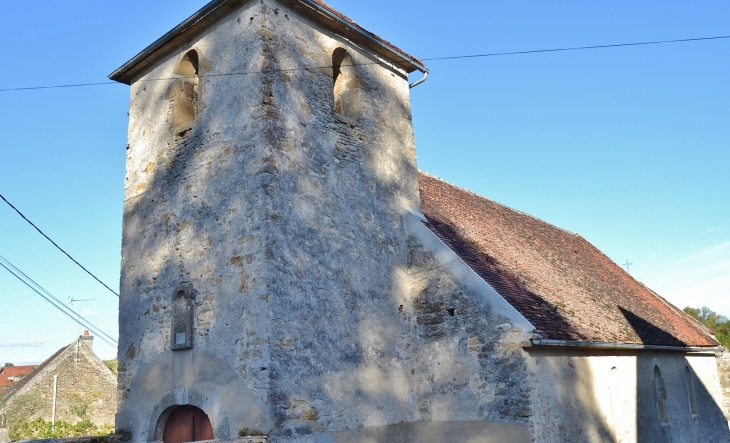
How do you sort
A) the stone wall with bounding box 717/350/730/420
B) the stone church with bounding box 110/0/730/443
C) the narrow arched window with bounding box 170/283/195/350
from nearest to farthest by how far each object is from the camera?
1. the stone church with bounding box 110/0/730/443
2. the narrow arched window with bounding box 170/283/195/350
3. the stone wall with bounding box 717/350/730/420

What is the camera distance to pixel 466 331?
30.9ft

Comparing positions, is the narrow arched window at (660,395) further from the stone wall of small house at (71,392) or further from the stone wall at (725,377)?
the stone wall of small house at (71,392)

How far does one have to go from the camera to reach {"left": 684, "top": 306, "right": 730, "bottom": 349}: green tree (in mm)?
35100

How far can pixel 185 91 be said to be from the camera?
10.5 m

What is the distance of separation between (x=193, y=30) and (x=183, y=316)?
179 inches

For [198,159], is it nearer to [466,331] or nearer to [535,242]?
[466,331]

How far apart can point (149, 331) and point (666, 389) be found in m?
10.1

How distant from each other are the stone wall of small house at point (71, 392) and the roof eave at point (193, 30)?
627 inches

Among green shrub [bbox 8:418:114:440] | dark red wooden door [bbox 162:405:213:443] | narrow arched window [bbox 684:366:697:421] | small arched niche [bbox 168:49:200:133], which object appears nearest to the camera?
dark red wooden door [bbox 162:405:213:443]

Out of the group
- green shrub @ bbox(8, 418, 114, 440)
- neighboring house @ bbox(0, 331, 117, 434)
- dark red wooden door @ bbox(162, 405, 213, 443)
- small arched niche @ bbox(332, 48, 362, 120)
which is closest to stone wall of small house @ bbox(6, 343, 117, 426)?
neighboring house @ bbox(0, 331, 117, 434)

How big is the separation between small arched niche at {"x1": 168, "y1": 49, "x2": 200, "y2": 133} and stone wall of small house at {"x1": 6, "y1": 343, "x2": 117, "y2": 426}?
654 inches

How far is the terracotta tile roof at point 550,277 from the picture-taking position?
33.1 ft

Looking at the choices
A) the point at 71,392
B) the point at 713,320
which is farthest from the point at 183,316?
the point at 713,320

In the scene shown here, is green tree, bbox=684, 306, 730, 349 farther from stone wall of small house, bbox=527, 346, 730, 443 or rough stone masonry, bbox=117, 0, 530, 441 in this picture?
rough stone masonry, bbox=117, 0, 530, 441
